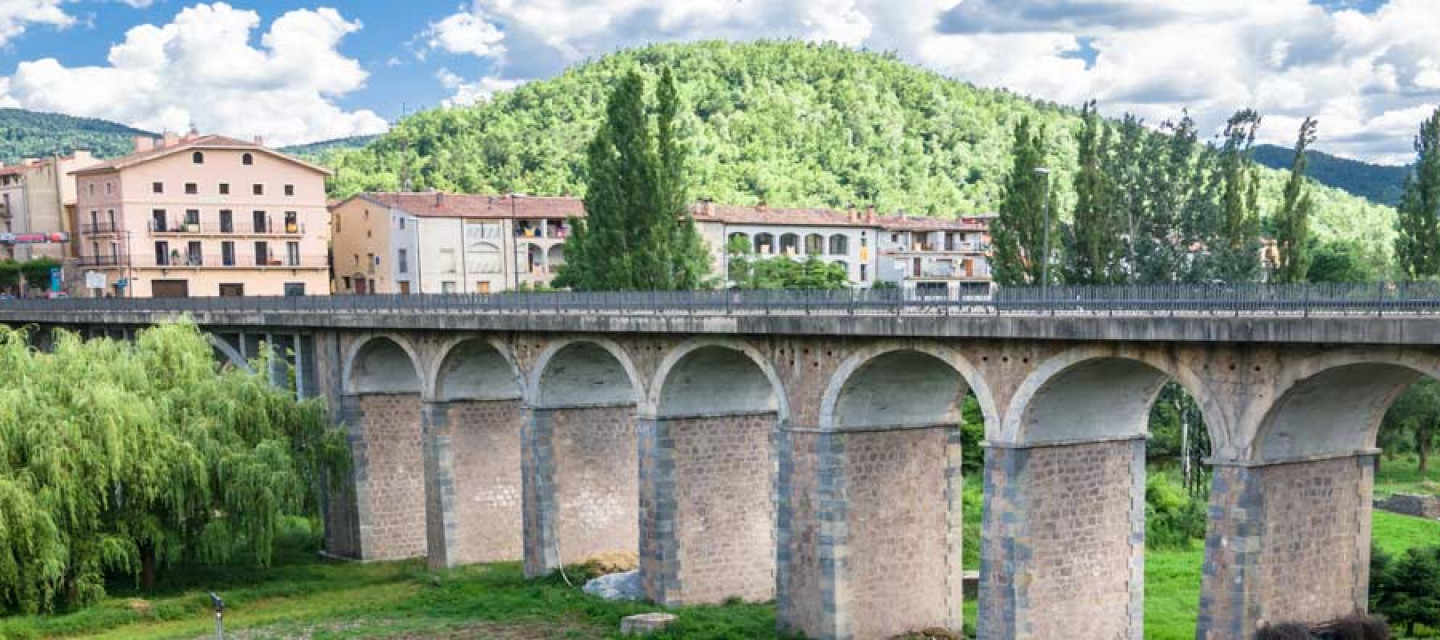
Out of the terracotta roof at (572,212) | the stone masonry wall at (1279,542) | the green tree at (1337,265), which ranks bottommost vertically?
the stone masonry wall at (1279,542)

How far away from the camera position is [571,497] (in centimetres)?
4050

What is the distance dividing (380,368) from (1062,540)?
87.8 feet

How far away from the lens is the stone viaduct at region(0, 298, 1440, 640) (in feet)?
77.0

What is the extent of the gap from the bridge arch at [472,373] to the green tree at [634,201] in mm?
10169

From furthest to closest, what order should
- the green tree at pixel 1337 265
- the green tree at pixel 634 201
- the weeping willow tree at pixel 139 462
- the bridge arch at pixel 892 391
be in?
the green tree at pixel 1337 265 → the green tree at pixel 634 201 → the weeping willow tree at pixel 139 462 → the bridge arch at pixel 892 391

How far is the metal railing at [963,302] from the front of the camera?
72.3ft

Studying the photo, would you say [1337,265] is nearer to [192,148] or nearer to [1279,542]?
[1279,542]

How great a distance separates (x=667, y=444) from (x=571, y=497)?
615cm

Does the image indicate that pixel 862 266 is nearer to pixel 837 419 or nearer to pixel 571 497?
pixel 571 497

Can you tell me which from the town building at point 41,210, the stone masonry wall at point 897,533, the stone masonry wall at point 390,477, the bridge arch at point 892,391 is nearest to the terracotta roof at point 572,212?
the town building at point 41,210

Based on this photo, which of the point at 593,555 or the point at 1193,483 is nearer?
the point at 593,555

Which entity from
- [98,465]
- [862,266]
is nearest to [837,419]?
[98,465]

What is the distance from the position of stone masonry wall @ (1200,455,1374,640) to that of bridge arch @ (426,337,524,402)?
23627 millimetres

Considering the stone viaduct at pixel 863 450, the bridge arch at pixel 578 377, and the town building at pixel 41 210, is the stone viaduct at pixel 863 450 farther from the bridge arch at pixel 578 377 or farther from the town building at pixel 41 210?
the town building at pixel 41 210
